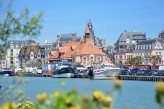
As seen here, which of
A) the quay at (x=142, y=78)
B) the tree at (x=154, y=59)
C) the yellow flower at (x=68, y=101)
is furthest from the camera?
the tree at (x=154, y=59)

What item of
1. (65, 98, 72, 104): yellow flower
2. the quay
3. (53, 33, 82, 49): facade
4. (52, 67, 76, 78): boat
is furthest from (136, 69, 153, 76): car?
(65, 98, 72, 104): yellow flower

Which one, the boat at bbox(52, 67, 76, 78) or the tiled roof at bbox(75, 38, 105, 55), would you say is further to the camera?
the tiled roof at bbox(75, 38, 105, 55)

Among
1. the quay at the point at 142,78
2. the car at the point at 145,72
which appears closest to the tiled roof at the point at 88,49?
the car at the point at 145,72

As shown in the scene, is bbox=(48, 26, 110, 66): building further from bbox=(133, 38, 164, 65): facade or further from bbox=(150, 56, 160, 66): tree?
bbox=(150, 56, 160, 66): tree

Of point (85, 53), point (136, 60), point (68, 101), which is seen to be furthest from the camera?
point (85, 53)

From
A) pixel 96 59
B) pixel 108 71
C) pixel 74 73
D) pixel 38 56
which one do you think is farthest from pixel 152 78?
pixel 38 56

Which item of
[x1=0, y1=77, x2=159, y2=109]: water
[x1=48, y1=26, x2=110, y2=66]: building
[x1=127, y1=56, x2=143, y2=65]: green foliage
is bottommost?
[x1=0, y1=77, x2=159, y2=109]: water

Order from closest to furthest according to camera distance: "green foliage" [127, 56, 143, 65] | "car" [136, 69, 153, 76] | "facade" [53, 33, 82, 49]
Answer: "car" [136, 69, 153, 76], "green foliage" [127, 56, 143, 65], "facade" [53, 33, 82, 49]

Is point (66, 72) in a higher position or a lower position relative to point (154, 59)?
lower

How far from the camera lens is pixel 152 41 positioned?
416 ft

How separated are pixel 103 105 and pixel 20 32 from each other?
6240mm

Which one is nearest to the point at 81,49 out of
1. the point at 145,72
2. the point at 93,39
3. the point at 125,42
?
the point at 93,39

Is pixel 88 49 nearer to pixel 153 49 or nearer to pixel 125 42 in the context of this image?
pixel 153 49

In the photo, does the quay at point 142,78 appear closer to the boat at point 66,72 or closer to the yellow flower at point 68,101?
the boat at point 66,72
